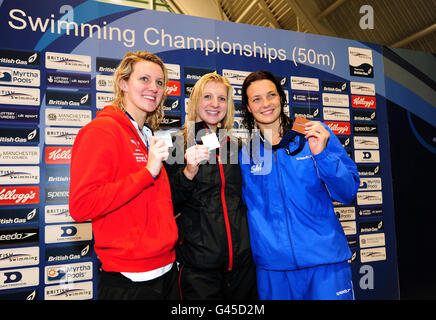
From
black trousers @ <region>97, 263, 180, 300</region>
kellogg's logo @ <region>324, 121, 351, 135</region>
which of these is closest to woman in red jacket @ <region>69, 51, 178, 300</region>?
black trousers @ <region>97, 263, 180, 300</region>

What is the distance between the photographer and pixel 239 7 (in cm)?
853

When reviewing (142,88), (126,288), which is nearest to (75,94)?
(142,88)

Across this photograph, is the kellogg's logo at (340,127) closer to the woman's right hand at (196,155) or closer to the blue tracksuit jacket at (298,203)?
the blue tracksuit jacket at (298,203)

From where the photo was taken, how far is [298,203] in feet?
5.40

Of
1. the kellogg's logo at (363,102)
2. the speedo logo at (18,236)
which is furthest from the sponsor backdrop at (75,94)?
the kellogg's logo at (363,102)

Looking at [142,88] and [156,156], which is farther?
[142,88]

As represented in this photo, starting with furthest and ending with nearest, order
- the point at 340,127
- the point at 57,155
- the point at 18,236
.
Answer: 1. the point at 340,127
2. the point at 57,155
3. the point at 18,236

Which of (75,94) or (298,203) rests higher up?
(75,94)

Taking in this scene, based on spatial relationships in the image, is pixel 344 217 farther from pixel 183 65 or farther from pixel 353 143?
pixel 183 65

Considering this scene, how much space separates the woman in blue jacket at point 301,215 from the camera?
62.9 inches

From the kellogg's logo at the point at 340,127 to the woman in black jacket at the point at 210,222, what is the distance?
99.6 inches

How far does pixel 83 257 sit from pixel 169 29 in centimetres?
264

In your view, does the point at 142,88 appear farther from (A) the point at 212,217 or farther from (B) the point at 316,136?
(B) the point at 316,136

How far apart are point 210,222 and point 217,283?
1.18 ft
